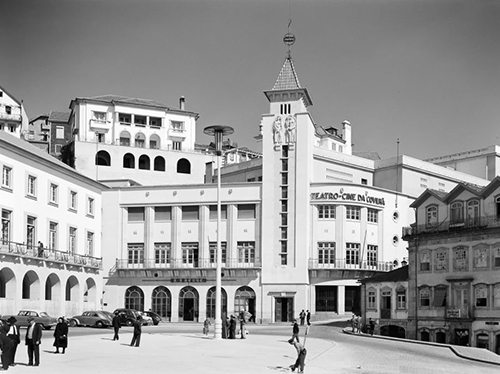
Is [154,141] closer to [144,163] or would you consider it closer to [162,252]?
[144,163]

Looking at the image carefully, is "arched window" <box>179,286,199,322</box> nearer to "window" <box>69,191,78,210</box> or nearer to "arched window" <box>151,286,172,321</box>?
"arched window" <box>151,286,172,321</box>

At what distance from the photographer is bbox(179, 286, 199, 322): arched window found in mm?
74812

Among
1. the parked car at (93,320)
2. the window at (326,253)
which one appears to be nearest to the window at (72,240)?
the parked car at (93,320)

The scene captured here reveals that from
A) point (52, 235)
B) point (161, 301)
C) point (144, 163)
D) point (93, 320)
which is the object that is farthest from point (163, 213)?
point (93, 320)

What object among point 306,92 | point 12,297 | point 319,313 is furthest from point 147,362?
point 306,92

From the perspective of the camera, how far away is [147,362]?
2906 cm

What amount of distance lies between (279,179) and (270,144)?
11.9ft

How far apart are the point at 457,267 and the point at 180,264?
2875cm

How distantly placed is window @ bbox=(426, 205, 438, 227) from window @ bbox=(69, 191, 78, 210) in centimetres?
2941

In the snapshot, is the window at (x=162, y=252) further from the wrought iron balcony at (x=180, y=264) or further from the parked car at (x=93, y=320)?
the parked car at (x=93, y=320)

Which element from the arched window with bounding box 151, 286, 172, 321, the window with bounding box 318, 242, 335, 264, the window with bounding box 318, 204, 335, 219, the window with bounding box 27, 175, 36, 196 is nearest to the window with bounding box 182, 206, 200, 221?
the arched window with bounding box 151, 286, 172, 321

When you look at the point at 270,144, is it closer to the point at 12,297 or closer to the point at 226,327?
the point at 12,297

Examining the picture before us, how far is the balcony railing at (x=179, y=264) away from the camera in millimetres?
74500

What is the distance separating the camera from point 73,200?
6706cm
